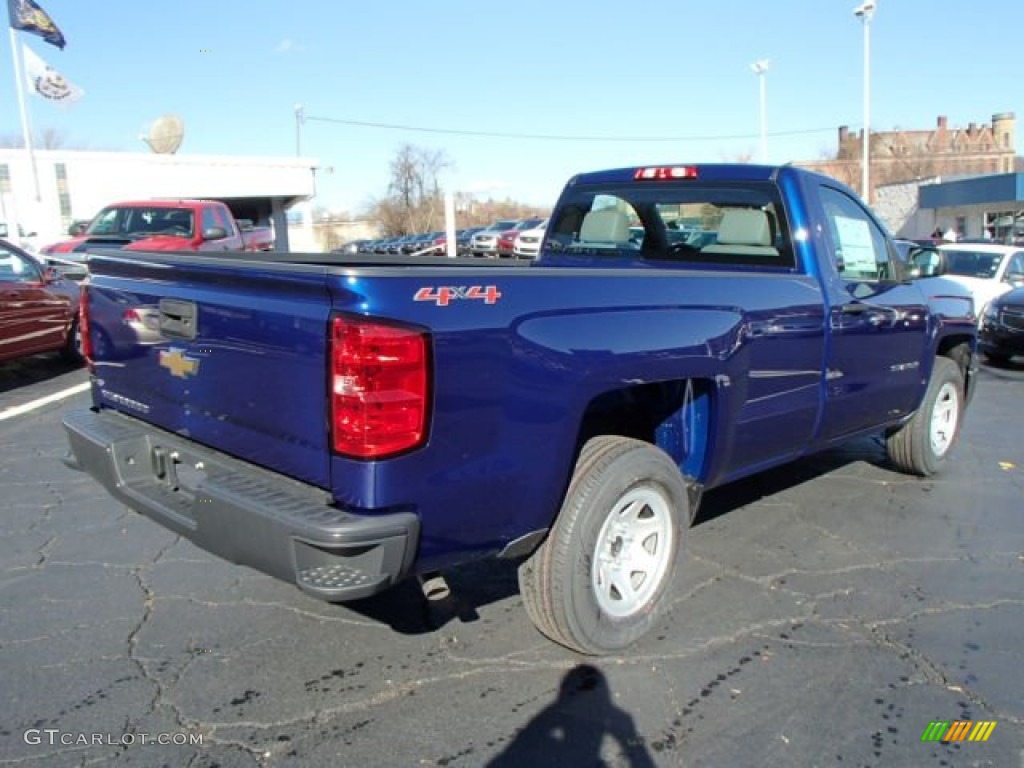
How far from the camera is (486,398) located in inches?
105

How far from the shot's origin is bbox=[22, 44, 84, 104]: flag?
23.5 metres

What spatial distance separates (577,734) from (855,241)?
333 cm

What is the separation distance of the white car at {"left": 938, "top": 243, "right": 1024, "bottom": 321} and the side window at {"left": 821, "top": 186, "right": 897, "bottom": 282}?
9.82 metres

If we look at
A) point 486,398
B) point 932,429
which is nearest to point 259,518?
point 486,398

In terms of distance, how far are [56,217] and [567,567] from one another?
106 feet

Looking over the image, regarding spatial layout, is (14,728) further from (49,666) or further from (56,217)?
(56,217)

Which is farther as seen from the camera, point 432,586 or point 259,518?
point 432,586

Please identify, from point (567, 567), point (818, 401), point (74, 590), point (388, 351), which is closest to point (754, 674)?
point (567, 567)

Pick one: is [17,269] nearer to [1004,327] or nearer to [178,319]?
[178,319]

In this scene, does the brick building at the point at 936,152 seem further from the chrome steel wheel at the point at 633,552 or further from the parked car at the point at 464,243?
the chrome steel wheel at the point at 633,552

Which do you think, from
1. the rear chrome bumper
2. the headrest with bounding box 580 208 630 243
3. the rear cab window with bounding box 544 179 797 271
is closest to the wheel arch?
the rear cab window with bounding box 544 179 797 271

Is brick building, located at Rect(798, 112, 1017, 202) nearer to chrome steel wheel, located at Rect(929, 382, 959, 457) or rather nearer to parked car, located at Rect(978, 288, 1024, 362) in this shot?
parked car, located at Rect(978, 288, 1024, 362)

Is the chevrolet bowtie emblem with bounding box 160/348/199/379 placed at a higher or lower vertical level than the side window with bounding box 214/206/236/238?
lower

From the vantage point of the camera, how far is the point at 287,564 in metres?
2.57
